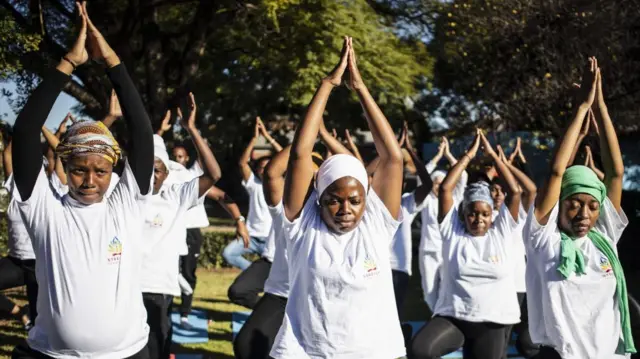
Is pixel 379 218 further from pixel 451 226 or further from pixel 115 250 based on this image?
pixel 451 226

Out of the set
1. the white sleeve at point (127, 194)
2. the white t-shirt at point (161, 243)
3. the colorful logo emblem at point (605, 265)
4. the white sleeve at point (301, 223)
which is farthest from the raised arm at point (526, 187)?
the white sleeve at point (127, 194)

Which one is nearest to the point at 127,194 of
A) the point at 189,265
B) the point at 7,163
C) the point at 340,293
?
the point at 340,293

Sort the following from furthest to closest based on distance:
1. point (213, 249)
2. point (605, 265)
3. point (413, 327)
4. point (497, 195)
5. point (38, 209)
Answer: point (213, 249)
point (413, 327)
point (497, 195)
point (605, 265)
point (38, 209)

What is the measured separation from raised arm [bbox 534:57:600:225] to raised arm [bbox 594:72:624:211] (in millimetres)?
78

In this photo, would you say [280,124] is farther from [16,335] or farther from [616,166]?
[616,166]

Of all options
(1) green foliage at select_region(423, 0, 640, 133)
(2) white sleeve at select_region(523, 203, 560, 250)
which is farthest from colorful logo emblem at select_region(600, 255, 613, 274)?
(1) green foliage at select_region(423, 0, 640, 133)

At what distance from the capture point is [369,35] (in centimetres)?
1580

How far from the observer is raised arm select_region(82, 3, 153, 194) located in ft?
11.1

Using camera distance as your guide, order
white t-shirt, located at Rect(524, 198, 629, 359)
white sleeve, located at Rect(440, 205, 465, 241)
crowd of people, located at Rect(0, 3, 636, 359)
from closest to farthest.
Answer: crowd of people, located at Rect(0, 3, 636, 359) < white t-shirt, located at Rect(524, 198, 629, 359) < white sleeve, located at Rect(440, 205, 465, 241)

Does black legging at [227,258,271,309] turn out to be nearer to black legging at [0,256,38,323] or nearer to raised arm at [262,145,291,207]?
black legging at [0,256,38,323]

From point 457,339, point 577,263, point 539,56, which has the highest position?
point 539,56

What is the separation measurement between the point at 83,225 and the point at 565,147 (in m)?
2.69

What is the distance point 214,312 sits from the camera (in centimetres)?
980

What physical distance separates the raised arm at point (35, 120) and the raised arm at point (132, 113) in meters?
0.09
